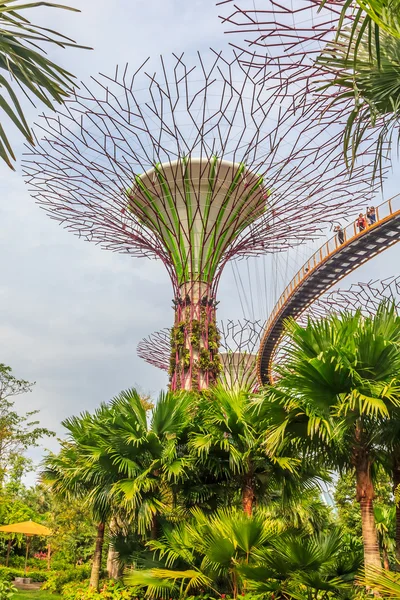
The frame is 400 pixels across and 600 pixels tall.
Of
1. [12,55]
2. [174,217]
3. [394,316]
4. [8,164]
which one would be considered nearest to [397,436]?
A: [394,316]

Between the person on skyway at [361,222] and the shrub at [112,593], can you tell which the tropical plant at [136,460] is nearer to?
the shrub at [112,593]

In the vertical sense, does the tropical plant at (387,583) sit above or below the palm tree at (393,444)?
below

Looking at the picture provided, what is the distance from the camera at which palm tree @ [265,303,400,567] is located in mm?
7055

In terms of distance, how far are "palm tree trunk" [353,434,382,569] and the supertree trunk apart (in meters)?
9.74

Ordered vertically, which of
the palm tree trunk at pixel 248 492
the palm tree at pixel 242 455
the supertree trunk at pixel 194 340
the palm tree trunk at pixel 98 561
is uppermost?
the supertree trunk at pixel 194 340

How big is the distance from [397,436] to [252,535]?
246cm

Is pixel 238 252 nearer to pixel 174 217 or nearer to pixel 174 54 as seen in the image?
pixel 174 217

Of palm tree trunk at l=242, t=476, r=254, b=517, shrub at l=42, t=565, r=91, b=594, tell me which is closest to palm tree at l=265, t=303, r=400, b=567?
palm tree trunk at l=242, t=476, r=254, b=517

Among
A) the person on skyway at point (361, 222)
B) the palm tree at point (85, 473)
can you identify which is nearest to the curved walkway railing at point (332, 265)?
the person on skyway at point (361, 222)

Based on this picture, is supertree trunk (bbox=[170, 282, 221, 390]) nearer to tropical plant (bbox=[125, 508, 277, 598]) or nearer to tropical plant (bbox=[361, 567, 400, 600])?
tropical plant (bbox=[125, 508, 277, 598])

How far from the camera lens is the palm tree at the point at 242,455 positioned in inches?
394

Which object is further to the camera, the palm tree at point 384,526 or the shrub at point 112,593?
the palm tree at point 384,526

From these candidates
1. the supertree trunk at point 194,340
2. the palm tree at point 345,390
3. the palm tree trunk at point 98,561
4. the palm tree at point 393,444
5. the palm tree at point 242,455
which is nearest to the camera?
the palm tree at point 345,390

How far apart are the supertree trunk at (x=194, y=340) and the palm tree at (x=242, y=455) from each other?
6235mm
